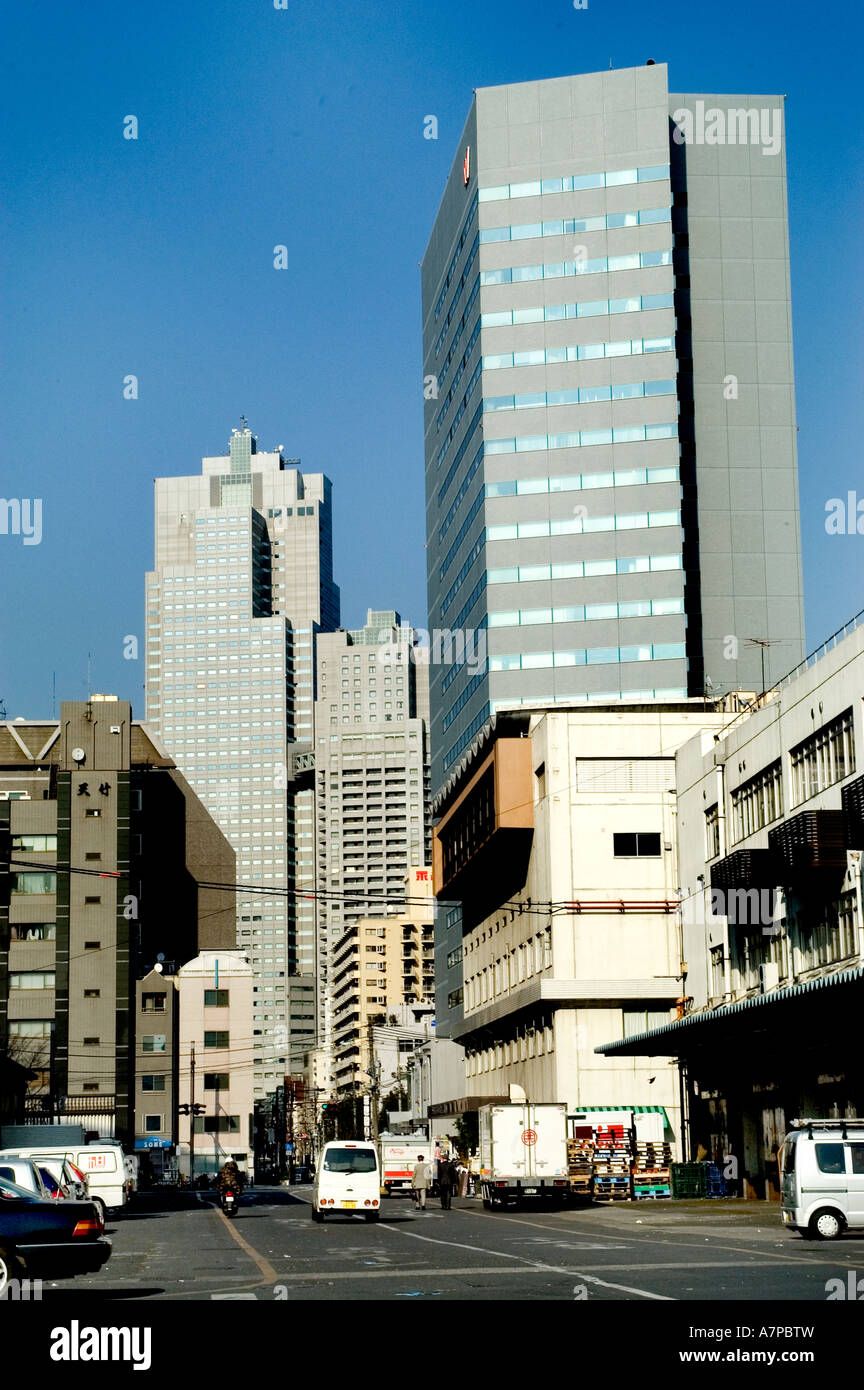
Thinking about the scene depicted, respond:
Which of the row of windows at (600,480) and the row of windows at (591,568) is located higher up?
the row of windows at (600,480)

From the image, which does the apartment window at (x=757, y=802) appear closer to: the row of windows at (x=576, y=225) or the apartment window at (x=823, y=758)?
the apartment window at (x=823, y=758)

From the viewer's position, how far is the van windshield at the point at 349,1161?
4709cm

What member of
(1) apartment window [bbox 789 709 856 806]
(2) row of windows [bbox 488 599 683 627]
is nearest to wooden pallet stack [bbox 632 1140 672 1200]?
(1) apartment window [bbox 789 709 856 806]

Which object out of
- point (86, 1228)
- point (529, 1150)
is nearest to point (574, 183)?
point (529, 1150)

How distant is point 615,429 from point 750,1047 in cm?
6398

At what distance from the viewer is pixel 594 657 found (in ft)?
361

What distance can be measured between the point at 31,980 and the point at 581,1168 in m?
68.3

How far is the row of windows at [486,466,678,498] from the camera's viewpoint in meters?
112

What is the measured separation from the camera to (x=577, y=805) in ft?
244

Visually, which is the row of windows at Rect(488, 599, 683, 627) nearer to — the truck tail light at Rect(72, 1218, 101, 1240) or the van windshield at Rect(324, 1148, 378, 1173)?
the van windshield at Rect(324, 1148, 378, 1173)

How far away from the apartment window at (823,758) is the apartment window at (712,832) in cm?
1046

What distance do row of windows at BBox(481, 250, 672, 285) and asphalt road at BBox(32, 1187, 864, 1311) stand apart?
7822cm

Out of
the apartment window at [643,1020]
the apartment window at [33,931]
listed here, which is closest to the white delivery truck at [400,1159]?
the apartment window at [643,1020]

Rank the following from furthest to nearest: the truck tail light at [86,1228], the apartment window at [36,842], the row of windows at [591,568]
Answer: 1. the apartment window at [36,842]
2. the row of windows at [591,568]
3. the truck tail light at [86,1228]
